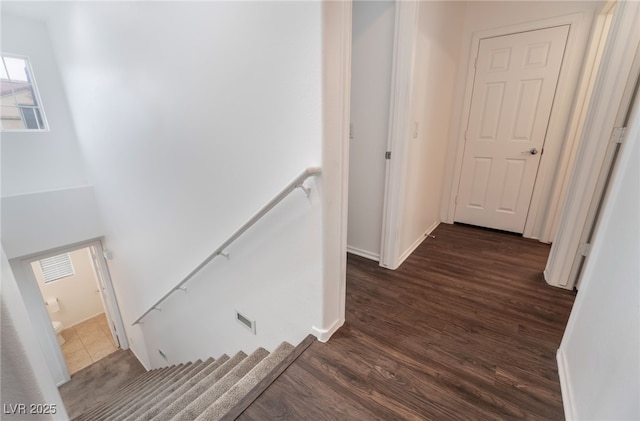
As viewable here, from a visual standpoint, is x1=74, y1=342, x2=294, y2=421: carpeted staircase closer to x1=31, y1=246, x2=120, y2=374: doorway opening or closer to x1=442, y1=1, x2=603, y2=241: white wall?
x1=442, y1=1, x2=603, y2=241: white wall

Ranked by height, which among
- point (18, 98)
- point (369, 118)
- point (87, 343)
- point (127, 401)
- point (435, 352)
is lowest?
point (87, 343)

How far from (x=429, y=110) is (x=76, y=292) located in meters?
6.54

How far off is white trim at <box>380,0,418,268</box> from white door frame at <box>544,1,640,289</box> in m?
1.12

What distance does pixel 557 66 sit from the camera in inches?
98.4

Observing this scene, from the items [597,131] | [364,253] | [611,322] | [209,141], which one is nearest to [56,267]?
[209,141]

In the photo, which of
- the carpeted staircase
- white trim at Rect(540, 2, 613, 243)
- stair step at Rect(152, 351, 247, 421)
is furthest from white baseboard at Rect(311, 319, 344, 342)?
white trim at Rect(540, 2, 613, 243)

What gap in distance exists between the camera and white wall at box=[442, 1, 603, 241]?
2.37 m

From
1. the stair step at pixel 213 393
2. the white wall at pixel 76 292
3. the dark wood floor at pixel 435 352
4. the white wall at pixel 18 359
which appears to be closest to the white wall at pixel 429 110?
the dark wood floor at pixel 435 352

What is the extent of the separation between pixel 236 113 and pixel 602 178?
7.67ft

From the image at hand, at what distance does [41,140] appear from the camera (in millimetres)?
3475

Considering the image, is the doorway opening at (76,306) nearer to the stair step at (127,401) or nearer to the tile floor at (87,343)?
the tile floor at (87,343)

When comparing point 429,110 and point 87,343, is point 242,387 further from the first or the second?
point 87,343

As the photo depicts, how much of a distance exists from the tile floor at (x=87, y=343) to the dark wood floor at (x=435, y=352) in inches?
193

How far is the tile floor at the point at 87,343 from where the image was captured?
437cm
